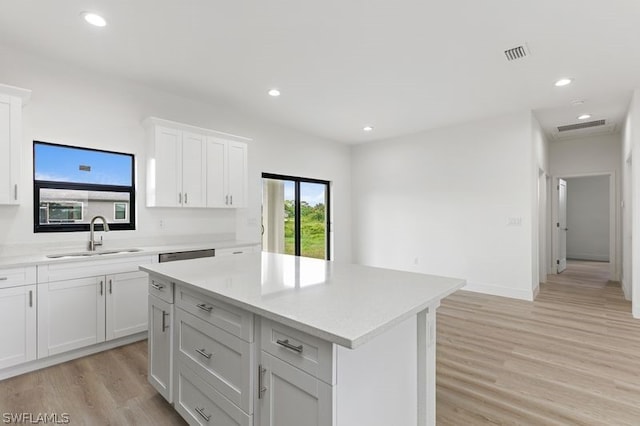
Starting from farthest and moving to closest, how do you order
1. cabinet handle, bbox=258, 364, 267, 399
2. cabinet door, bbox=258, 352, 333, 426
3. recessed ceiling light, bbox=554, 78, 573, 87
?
recessed ceiling light, bbox=554, 78, 573, 87
cabinet handle, bbox=258, 364, 267, 399
cabinet door, bbox=258, 352, 333, 426

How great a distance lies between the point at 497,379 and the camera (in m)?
2.38

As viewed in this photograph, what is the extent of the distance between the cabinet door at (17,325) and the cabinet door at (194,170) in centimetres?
164

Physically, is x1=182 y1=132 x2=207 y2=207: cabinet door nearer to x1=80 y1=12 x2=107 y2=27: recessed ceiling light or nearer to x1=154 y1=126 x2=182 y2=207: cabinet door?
x1=154 y1=126 x2=182 y2=207: cabinet door

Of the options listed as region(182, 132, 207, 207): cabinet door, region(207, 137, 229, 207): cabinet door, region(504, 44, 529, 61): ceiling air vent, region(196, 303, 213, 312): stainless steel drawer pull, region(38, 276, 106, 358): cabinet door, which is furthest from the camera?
region(207, 137, 229, 207): cabinet door

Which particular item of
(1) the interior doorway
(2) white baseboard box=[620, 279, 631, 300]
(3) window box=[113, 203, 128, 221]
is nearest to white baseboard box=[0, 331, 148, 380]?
(3) window box=[113, 203, 128, 221]

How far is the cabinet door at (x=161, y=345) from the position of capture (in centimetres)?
194

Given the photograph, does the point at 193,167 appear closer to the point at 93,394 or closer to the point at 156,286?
the point at 156,286

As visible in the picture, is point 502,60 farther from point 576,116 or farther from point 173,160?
point 173,160

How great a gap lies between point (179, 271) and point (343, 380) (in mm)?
1343

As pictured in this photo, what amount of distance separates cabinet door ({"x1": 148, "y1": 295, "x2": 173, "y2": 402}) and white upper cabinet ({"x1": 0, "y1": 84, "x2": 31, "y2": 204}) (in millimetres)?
1698

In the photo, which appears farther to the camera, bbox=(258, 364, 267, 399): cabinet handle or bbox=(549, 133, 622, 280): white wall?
bbox=(549, 133, 622, 280): white wall

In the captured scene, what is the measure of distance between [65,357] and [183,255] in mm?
1266

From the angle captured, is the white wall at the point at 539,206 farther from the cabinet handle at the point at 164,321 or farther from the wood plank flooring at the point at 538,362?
the cabinet handle at the point at 164,321

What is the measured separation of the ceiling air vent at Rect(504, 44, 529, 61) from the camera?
2.77m
